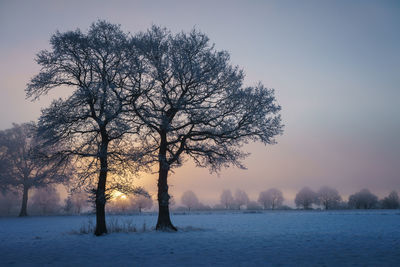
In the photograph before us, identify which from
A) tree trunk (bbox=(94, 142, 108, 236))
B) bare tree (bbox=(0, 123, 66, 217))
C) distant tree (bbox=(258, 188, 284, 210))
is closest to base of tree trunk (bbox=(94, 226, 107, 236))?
tree trunk (bbox=(94, 142, 108, 236))

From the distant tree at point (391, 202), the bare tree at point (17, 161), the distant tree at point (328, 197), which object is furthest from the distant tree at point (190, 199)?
the bare tree at point (17, 161)

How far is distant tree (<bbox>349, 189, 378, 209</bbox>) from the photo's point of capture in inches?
3590

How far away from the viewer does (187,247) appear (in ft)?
44.3

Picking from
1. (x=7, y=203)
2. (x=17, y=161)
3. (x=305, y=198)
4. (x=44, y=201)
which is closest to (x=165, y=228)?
(x=17, y=161)

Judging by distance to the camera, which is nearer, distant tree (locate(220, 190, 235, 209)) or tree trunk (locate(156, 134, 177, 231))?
tree trunk (locate(156, 134, 177, 231))

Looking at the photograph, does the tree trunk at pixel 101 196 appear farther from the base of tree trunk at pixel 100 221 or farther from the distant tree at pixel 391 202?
the distant tree at pixel 391 202

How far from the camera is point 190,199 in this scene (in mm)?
137625

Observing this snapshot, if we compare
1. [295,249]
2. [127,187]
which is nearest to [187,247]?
[295,249]

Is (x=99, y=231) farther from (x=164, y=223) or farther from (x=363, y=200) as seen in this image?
(x=363, y=200)

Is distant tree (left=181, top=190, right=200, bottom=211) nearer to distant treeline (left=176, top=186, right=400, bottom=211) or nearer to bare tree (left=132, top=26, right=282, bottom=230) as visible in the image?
distant treeline (left=176, top=186, right=400, bottom=211)

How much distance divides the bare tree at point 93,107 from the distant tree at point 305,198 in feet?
325

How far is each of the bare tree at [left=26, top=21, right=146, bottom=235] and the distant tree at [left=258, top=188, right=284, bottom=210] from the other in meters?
113

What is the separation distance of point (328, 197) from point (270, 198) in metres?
28.7

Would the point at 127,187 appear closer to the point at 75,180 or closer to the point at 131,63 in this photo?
the point at 75,180
